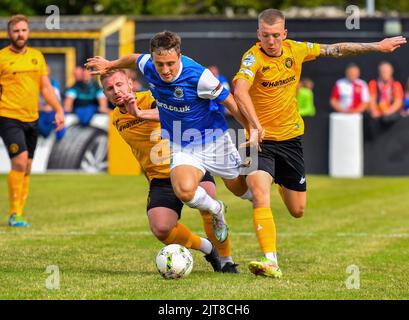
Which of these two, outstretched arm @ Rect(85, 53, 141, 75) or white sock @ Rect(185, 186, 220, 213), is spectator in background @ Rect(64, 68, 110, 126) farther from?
white sock @ Rect(185, 186, 220, 213)

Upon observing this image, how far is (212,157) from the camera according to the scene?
376 inches

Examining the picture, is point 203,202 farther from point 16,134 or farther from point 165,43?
point 16,134

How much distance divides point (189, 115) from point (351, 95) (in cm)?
1455

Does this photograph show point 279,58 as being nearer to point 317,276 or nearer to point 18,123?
point 317,276

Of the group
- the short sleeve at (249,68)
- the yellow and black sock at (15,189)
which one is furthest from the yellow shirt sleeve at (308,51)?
the yellow and black sock at (15,189)

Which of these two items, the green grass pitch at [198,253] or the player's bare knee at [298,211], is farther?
the player's bare knee at [298,211]

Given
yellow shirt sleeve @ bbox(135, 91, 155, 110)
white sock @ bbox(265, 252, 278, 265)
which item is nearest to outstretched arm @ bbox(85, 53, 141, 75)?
yellow shirt sleeve @ bbox(135, 91, 155, 110)

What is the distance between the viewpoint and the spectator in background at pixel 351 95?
23.3 metres

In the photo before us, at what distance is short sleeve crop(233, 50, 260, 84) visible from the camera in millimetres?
9625

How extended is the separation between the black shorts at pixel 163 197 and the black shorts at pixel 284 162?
0.80 m

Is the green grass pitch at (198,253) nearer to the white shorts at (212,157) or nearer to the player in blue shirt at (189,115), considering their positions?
the player in blue shirt at (189,115)

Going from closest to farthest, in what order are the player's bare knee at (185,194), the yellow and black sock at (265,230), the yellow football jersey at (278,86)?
the player's bare knee at (185,194)
the yellow and black sock at (265,230)
the yellow football jersey at (278,86)
